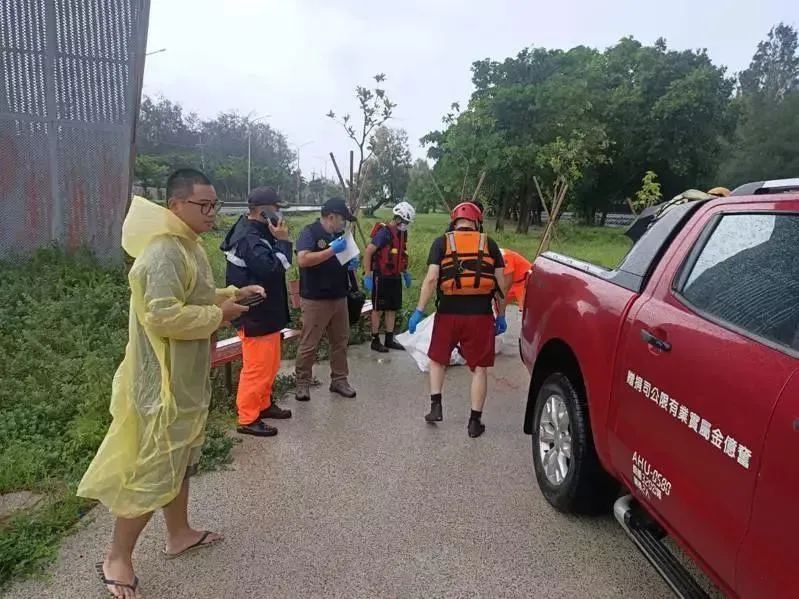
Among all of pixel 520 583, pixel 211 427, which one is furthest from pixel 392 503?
pixel 211 427

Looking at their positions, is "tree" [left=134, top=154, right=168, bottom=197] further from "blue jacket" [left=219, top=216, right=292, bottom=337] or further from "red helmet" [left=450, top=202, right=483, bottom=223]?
"red helmet" [left=450, top=202, right=483, bottom=223]

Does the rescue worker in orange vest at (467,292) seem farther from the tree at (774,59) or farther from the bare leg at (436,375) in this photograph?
the tree at (774,59)

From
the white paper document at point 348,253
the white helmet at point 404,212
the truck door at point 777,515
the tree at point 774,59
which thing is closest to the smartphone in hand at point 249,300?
the white paper document at point 348,253

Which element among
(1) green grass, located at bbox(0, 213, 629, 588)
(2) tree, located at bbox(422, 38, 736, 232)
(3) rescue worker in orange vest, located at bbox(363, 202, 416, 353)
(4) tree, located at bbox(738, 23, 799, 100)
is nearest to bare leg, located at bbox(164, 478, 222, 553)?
(1) green grass, located at bbox(0, 213, 629, 588)

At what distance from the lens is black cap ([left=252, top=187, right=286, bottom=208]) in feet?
12.9

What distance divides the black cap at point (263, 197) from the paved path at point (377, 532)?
165 centimetres

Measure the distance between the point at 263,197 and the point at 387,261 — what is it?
2.64 meters

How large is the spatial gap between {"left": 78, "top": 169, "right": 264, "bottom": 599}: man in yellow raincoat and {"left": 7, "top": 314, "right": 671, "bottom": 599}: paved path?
380 millimetres

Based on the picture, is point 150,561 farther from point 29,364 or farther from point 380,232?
point 380,232

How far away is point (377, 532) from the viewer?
2930 millimetres

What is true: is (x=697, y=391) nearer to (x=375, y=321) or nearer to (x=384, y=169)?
(x=375, y=321)

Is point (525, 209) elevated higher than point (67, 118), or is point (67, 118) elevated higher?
point (67, 118)

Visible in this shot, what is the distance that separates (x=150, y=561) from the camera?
2.64 metres

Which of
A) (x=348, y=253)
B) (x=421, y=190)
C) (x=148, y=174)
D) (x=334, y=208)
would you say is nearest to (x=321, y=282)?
(x=348, y=253)
